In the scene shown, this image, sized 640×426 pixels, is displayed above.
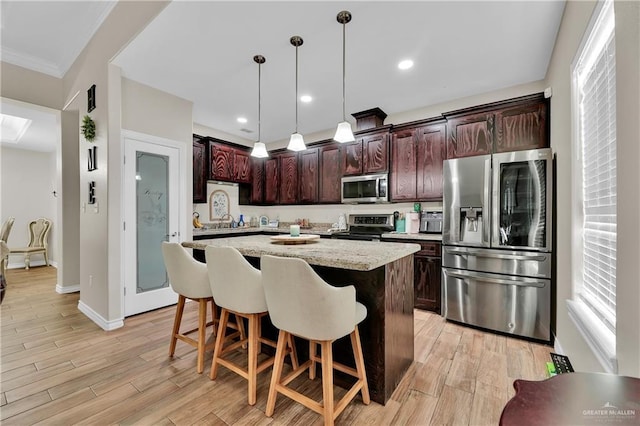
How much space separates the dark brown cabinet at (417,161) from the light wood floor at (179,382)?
1.70m

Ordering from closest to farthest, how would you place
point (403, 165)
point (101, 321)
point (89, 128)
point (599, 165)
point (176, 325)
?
point (599, 165) < point (176, 325) < point (101, 321) < point (89, 128) < point (403, 165)

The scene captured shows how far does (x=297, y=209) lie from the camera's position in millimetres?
5449

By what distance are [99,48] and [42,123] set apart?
109 inches

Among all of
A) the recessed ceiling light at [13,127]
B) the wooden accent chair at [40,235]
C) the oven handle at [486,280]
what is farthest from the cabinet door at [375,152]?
the wooden accent chair at [40,235]

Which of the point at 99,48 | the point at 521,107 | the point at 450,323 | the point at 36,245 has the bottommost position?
the point at 450,323

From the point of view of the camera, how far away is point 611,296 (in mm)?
1471

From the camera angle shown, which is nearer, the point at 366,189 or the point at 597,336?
the point at 597,336

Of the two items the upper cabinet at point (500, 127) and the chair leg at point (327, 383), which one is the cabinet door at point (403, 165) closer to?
the upper cabinet at point (500, 127)

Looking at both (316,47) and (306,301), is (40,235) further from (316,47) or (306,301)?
(306,301)

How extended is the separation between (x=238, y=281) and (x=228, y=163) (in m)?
3.58

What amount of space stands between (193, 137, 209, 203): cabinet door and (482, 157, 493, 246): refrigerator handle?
3999mm

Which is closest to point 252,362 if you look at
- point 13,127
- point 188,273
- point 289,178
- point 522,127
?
point 188,273

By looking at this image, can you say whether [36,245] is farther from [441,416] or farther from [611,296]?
[611,296]

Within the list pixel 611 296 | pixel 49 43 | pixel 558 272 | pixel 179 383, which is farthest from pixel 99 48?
pixel 558 272
